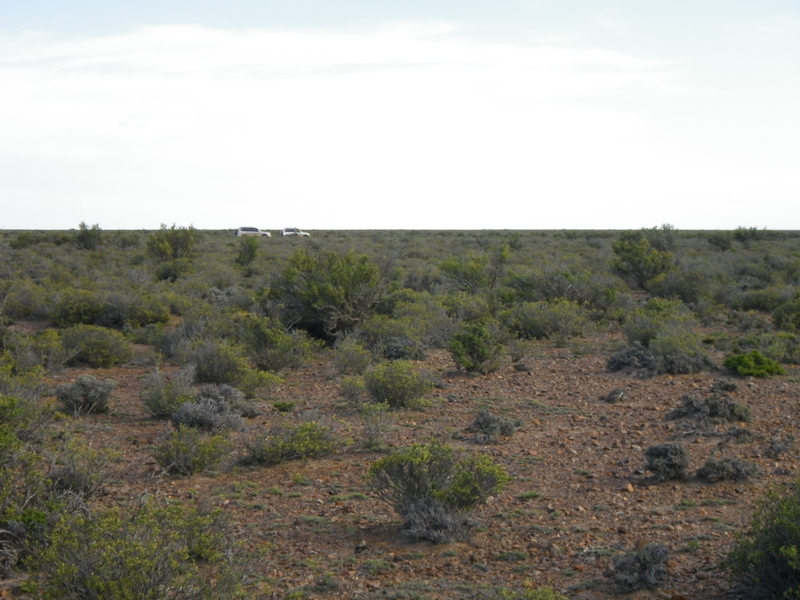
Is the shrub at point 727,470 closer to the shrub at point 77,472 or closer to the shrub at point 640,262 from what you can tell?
the shrub at point 77,472

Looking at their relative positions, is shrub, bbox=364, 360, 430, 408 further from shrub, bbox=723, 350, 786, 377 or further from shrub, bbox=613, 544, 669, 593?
shrub, bbox=723, 350, 786, 377

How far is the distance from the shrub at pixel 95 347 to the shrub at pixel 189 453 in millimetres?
6192

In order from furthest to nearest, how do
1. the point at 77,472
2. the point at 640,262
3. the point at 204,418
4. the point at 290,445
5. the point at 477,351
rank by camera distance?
the point at 640,262 < the point at 477,351 < the point at 204,418 < the point at 290,445 < the point at 77,472

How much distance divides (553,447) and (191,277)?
1826 centimetres

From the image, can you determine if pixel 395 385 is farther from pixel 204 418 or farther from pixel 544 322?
pixel 544 322

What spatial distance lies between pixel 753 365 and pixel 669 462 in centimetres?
577

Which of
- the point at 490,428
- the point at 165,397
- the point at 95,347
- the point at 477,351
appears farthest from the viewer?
the point at 95,347

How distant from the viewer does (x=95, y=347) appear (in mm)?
13359

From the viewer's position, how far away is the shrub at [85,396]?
994 centimetres

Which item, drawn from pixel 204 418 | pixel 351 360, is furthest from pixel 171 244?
pixel 204 418

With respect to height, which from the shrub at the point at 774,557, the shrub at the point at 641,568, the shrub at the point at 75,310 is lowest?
the shrub at the point at 641,568

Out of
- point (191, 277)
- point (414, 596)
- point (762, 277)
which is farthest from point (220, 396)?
point (762, 277)

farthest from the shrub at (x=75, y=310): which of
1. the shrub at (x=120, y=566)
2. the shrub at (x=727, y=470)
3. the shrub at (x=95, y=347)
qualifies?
the shrub at (x=727, y=470)

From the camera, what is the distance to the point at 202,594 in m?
4.19
